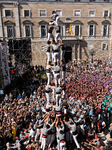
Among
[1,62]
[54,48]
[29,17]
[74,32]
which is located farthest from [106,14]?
[54,48]

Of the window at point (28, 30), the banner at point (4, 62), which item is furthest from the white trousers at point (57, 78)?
the window at point (28, 30)

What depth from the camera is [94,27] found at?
98.2ft

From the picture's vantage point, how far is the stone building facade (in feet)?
→ 90.8

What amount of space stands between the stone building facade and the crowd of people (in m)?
15.7

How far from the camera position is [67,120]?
8.53m

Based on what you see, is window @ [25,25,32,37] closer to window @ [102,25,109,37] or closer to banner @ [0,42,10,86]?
banner @ [0,42,10,86]

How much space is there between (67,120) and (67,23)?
2426 cm

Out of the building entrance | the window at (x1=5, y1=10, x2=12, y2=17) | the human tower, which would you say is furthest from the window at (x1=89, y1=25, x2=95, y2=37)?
the human tower

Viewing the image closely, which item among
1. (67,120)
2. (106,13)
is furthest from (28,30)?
(67,120)

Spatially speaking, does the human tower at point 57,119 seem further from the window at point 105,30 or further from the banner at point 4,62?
the window at point 105,30

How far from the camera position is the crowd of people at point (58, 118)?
8.02 meters

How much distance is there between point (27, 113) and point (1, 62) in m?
7.11

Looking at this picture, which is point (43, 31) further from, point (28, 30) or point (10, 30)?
point (10, 30)

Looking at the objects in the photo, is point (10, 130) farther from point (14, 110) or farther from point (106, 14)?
point (106, 14)
